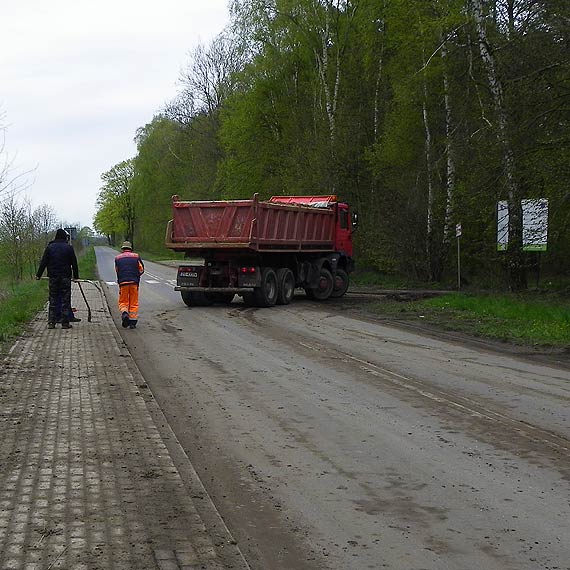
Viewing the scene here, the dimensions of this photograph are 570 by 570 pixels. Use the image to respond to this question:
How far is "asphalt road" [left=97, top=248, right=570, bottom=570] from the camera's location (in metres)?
4.83

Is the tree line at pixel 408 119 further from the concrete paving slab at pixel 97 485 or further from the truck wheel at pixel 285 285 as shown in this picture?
the concrete paving slab at pixel 97 485

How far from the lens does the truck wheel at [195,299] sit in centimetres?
2242

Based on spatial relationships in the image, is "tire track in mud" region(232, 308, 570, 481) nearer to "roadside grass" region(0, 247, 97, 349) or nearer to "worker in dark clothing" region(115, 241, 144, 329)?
"worker in dark clothing" region(115, 241, 144, 329)

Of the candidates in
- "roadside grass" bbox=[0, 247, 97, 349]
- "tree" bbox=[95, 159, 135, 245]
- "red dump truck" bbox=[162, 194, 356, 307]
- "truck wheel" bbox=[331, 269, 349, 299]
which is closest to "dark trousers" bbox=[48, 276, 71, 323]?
"roadside grass" bbox=[0, 247, 97, 349]

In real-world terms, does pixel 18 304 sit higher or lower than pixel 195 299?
lower

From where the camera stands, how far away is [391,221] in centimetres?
3036

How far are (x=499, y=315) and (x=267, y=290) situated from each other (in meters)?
6.30

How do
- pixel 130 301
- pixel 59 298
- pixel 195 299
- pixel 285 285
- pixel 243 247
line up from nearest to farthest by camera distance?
1. pixel 59 298
2. pixel 130 301
3. pixel 243 247
4. pixel 195 299
5. pixel 285 285

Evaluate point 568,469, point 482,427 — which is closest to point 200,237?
point 482,427

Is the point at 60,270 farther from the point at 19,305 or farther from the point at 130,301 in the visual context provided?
the point at 19,305

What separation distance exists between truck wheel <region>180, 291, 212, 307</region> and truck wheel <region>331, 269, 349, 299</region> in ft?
16.5

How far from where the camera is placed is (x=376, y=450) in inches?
276

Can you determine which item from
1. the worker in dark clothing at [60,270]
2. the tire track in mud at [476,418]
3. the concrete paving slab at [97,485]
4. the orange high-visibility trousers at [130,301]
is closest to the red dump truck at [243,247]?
the orange high-visibility trousers at [130,301]

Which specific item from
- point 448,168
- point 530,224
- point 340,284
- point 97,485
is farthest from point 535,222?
point 97,485
